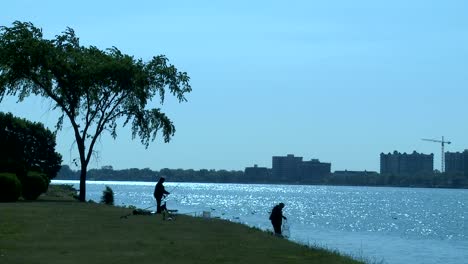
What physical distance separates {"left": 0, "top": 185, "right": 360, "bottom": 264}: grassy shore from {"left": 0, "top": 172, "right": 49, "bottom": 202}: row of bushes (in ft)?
40.4

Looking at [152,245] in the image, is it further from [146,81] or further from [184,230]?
[146,81]

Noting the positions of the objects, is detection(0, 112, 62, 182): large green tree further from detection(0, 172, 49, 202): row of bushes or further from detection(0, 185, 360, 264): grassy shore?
detection(0, 185, 360, 264): grassy shore

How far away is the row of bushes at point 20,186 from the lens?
149ft

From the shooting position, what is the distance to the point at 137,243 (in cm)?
2366

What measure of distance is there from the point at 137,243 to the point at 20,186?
25309 mm

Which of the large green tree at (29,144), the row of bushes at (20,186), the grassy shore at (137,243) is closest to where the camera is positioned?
the grassy shore at (137,243)

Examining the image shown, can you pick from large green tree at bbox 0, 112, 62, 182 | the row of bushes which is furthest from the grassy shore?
large green tree at bbox 0, 112, 62, 182

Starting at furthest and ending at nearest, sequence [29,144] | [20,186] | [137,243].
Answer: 1. [29,144]
2. [20,186]
3. [137,243]

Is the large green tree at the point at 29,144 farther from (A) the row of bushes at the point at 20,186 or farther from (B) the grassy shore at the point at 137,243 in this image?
(B) the grassy shore at the point at 137,243

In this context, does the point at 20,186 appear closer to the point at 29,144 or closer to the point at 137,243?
the point at 137,243

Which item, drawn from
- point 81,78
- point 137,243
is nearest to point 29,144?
point 81,78

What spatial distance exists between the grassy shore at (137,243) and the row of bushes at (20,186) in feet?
40.4

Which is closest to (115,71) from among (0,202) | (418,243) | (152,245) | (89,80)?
(89,80)

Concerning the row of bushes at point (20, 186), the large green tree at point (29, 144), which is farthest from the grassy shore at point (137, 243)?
the large green tree at point (29, 144)
